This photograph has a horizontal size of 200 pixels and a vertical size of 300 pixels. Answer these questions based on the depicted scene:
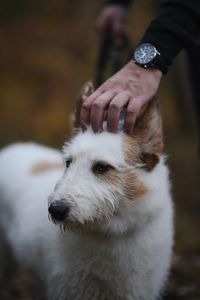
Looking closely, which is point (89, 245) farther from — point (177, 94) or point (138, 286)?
point (177, 94)

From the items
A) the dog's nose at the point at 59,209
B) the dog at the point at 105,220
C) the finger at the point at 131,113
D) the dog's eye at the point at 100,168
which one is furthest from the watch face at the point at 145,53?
the dog's nose at the point at 59,209

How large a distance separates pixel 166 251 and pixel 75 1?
12.1 meters

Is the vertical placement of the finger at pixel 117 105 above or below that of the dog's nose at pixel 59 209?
above

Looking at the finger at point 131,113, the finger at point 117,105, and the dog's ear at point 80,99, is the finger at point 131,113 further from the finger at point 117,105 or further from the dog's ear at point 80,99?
the dog's ear at point 80,99

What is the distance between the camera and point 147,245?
391cm

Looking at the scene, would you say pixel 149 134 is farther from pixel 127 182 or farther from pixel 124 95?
pixel 124 95

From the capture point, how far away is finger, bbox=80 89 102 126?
11.1ft

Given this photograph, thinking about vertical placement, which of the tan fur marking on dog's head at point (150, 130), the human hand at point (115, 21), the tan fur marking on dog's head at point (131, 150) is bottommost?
the tan fur marking on dog's head at point (131, 150)

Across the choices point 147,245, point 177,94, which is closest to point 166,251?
point 147,245

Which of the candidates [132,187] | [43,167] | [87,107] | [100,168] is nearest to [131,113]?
[87,107]

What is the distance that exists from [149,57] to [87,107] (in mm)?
439

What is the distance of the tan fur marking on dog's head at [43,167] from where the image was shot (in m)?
4.93

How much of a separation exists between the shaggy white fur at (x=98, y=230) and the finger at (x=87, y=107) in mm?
92

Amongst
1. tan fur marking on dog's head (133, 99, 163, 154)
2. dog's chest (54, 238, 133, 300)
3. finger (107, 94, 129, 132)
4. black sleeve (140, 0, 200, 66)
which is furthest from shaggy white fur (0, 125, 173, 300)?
black sleeve (140, 0, 200, 66)
